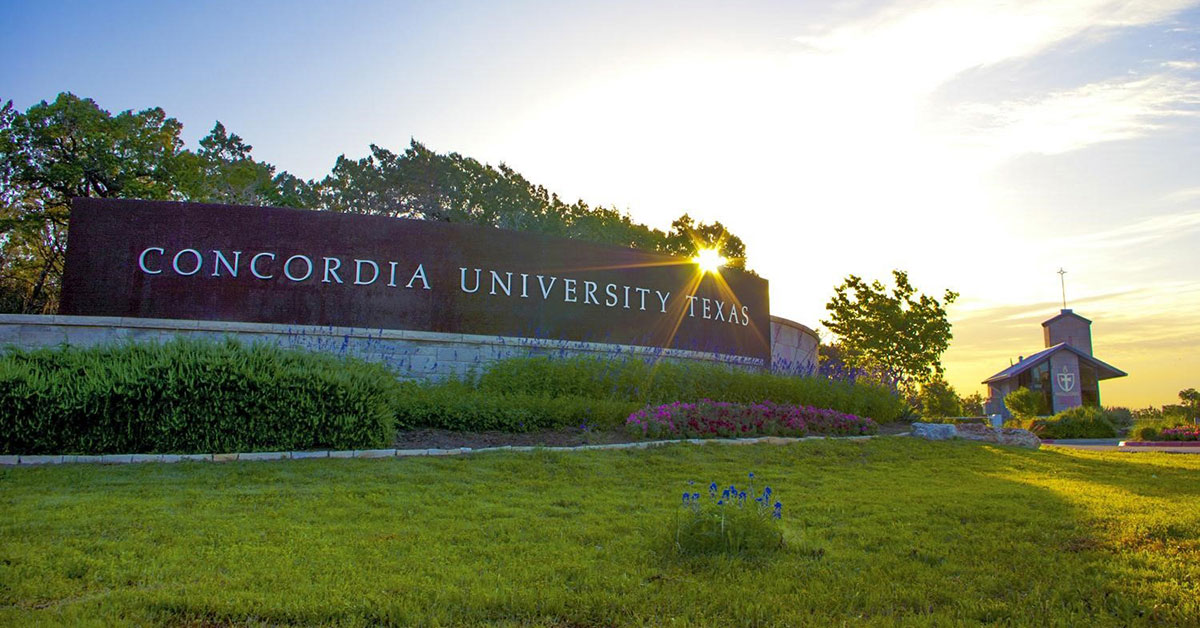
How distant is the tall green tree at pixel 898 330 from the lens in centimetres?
2592

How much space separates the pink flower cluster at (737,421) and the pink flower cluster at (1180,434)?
338 inches

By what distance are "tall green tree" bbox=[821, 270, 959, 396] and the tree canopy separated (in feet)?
31.9

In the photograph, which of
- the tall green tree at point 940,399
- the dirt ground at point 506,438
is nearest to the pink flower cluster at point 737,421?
the dirt ground at point 506,438

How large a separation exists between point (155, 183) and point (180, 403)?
1483 cm

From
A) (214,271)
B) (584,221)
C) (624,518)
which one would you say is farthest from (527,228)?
(624,518)

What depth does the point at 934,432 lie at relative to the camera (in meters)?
12.1

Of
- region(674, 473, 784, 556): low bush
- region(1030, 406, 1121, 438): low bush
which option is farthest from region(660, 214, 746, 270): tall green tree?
region(674, 473, 784, 556): low bush

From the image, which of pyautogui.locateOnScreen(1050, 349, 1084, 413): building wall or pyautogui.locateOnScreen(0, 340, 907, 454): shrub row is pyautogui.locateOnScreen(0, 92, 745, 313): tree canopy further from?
pyautogui.locateOnScreen(1050, 349, 1084, 413): building wall

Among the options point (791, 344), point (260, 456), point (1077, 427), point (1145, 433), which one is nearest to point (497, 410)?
point (260, 456)

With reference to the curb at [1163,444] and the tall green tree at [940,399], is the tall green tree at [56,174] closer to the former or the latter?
the curb at [1163,444]

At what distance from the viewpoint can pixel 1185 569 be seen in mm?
3779

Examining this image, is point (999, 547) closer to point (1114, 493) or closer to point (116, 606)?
point (1114, 493)

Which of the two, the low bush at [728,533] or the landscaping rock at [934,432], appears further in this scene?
the landscaping rock at [934,432]

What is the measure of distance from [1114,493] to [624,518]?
14.5 ft
